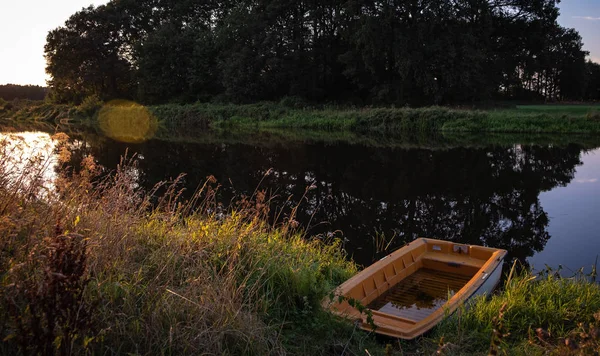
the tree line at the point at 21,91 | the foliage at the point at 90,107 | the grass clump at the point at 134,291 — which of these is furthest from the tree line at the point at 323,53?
the grass clump at the point at 134,291

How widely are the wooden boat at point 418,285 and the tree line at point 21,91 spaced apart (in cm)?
7914

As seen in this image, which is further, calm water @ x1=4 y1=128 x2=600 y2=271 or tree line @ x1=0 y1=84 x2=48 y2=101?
tree line @ x1=0 y1=84 x2=48 y2=101

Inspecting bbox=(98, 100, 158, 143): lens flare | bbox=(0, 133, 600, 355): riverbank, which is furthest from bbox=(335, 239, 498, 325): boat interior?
bbox=(98, 100, 158, 143): lens flare

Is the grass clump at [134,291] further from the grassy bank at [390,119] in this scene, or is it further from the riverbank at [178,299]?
the grassy bank at [390,119]

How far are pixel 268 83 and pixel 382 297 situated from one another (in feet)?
122

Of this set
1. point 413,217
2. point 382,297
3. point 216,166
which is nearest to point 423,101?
point 216,166

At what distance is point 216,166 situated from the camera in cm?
1720

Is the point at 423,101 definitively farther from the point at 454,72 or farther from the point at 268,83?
the point at 268,83

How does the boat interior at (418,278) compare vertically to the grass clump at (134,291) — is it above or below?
below

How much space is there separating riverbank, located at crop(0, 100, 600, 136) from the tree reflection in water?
657 cm

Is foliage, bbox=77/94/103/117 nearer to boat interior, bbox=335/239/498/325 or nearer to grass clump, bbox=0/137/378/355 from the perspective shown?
grass clump, bbox=0/137/378/355

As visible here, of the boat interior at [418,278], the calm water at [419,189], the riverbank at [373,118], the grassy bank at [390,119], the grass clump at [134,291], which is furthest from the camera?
the riverbank at [373,118]

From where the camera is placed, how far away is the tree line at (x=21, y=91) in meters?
73.9

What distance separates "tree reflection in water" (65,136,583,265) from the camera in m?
9.40
